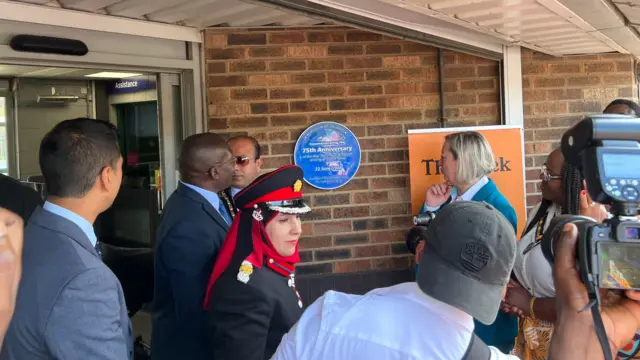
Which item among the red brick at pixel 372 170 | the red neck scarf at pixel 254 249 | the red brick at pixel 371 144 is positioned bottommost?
the red neck scarf at pixel 254 249

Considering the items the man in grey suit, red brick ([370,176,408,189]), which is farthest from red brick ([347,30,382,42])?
the man in grey suit

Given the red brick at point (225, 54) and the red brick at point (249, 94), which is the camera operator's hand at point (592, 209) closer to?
the red brick at point (249, 94)

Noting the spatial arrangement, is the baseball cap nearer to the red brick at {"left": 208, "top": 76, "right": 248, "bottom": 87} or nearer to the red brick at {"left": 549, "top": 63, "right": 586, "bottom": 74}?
the red brick at {"left": 208, "top": 76, "right": 248, "bottom": 87}

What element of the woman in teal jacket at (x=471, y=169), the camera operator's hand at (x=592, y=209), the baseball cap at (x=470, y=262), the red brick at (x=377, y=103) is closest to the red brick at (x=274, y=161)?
the red brick at (x=377, y=103)

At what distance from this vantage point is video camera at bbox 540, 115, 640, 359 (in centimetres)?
137

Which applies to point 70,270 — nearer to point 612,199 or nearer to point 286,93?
point 612,199

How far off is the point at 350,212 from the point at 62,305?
3611 mm

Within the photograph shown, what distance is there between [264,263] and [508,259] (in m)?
1.19

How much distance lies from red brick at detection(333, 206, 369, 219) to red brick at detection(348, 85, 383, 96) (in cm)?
97

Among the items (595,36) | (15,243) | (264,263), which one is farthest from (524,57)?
(15,243)

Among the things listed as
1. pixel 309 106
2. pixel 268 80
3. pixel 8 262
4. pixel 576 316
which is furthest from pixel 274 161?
pixel 8 262

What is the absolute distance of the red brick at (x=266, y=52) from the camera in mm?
4933

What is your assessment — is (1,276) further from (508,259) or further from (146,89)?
(146,89)

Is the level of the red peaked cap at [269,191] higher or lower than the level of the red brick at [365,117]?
lower
